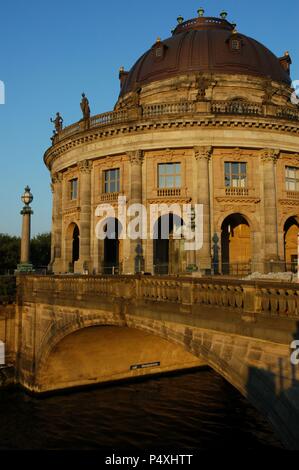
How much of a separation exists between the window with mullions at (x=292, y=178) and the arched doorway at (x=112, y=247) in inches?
523

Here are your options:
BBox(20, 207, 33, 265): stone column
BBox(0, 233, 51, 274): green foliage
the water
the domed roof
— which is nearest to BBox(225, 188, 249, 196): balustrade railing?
the domed roof

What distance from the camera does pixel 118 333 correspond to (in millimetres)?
25281

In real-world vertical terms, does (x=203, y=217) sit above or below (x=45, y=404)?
above

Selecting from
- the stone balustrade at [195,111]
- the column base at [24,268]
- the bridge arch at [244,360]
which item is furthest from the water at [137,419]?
the stone balustrade at [195,111]

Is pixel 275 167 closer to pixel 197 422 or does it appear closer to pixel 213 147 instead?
pixel 213 147

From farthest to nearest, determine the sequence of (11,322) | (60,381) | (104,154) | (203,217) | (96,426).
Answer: (104,154) < (203,217) < (11,322) < (60,381) < (96,426)

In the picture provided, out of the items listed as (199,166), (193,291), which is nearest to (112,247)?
(199,166)

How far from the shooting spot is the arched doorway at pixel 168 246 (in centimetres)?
3384

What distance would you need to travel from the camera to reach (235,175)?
3238 centimetres

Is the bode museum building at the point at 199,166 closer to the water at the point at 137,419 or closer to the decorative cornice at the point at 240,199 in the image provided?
the decorative cornice at the point at 240,199
